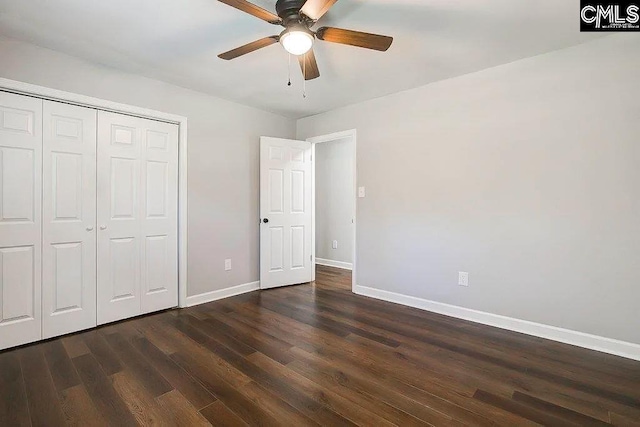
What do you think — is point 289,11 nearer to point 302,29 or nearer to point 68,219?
point 302,29

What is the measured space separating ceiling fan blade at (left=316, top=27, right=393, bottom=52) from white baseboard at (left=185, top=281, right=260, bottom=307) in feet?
9.63


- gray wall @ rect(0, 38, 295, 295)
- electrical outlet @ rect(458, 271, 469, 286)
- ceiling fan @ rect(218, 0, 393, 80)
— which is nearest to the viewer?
ceiling fan @ rect(218, 0, 393, 80)

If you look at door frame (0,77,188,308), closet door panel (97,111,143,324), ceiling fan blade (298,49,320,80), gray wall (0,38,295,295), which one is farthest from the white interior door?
ceiling fan blade (298,49,320,80)

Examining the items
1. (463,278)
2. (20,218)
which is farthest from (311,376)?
(20,218)

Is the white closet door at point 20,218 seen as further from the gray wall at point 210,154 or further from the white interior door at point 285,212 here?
the white interior door at point 285,212

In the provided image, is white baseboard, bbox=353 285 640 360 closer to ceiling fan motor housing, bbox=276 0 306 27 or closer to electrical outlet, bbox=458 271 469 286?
electrical outlet, bbox=458 271 469 286

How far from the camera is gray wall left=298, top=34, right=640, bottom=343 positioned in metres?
2.28

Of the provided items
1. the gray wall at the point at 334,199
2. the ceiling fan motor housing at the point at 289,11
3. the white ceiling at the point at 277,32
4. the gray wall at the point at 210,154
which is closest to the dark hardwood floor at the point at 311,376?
the gray wall at the point at 210,154

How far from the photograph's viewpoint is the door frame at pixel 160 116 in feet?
7.93

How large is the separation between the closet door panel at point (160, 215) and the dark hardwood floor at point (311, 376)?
357 mm

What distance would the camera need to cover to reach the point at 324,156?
5805 mm

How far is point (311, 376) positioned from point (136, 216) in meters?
2.31

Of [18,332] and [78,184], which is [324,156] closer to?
[78,184]

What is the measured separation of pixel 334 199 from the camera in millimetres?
5676
